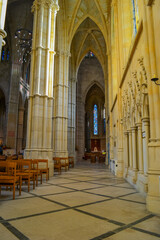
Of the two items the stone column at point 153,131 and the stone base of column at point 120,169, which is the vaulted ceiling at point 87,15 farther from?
the stone column at point 153,131

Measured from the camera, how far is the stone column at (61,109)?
14.4m

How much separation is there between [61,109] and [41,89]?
5326 mm

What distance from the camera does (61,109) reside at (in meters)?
15.1

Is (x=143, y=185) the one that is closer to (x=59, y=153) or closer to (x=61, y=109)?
(x=59, y=153)

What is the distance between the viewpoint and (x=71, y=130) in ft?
68.6

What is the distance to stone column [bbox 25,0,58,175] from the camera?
9391 mm

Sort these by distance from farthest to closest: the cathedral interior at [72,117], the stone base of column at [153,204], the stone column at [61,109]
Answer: the stone column at [61,109], the stone base of column at [153,204], the cathedral interior at [72,117]

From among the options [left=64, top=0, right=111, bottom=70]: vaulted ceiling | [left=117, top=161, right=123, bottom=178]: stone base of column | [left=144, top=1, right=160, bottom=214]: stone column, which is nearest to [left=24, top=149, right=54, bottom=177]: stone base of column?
[left=117, top=161, right=123, bottom=178]: stone base of column

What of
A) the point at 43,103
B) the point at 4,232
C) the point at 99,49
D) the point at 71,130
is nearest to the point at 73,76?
the point at 99,49

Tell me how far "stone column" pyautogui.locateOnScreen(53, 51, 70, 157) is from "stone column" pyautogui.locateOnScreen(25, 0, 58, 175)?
4.49m

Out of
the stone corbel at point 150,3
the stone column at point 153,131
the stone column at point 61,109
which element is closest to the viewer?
the stone column at point 153,131

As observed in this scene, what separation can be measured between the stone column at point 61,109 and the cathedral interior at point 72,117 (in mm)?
79

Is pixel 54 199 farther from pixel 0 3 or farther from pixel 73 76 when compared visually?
pixel 73 76

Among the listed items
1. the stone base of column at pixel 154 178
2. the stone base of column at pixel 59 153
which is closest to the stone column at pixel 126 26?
the stone base of column at pixel 154 178
